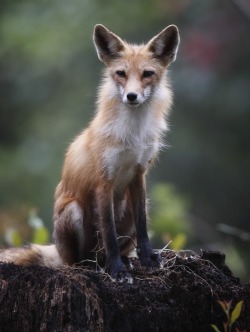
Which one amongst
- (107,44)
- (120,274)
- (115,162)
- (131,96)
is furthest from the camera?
(107,44)

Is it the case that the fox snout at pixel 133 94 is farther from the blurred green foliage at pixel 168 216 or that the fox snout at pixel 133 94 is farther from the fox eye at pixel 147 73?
the blurred green foliage at pixel 168 216

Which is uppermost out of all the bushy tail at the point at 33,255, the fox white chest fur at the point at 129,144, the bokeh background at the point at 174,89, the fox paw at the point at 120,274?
the bokeh background at the point at 174,89

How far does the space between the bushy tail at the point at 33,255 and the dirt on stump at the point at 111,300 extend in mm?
1340

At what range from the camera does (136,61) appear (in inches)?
396

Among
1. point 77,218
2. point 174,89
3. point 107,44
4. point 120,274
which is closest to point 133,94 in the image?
point 107,44

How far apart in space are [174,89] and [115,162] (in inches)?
505

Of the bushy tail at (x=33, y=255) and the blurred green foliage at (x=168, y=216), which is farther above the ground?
the blurred green foliage at (x=168, y=216)

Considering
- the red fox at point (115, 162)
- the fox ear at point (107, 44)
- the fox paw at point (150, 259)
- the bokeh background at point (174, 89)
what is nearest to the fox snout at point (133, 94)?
the red fox at point (115, 162)

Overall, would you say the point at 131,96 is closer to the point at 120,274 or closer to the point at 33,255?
the point at 120,274

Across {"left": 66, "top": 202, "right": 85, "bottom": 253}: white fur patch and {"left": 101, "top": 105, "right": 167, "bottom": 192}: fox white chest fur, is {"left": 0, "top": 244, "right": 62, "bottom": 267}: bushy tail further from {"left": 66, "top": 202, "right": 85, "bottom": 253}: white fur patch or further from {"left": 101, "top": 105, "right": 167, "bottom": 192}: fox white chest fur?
{"left": 101, "top": 105, "right": 167, "bottom": 192}: fox white chest fur

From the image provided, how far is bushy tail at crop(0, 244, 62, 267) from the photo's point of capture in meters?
10.1

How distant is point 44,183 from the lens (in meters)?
22.0

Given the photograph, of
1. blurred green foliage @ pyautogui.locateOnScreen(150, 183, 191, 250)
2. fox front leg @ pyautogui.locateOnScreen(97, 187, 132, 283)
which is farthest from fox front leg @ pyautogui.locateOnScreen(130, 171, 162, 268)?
blurred green foliage @ pyautogui.locateOnScreen(150, 183, 191, 250)

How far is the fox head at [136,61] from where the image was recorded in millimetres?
9883
